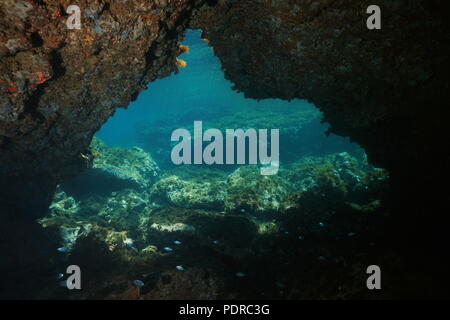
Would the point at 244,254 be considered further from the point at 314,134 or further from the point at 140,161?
the point at 314,134

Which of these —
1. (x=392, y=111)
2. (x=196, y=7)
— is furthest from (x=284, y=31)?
(x=392, y=111)

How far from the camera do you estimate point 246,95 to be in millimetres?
7781

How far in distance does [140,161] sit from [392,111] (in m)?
16.0

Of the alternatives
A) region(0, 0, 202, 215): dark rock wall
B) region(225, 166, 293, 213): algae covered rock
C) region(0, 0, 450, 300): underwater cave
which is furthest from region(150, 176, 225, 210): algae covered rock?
region(0, 0, 202, 215): dark rock wall

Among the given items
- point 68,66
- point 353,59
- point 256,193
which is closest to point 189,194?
point 256,193

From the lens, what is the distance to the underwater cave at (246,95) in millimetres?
4535

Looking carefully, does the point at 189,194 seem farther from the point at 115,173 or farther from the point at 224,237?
the point at 224,237

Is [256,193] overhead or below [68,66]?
below

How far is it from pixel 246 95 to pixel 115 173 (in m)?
10.2

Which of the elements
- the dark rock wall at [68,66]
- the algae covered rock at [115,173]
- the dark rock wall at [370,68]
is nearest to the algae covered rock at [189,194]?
the algae covered rock at [115,173]

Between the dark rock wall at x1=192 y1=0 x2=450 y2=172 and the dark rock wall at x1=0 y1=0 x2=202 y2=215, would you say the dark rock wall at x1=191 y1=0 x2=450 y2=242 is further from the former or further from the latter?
the dark rock wall at x1=0 y1=0 x2=202 y2=215

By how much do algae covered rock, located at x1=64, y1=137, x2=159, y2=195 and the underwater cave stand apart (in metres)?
4.65

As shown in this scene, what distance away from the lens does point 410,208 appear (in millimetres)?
6316

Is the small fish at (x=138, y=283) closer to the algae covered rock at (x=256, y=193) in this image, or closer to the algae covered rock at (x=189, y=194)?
the algae covered rock at (x=256, y=193)
